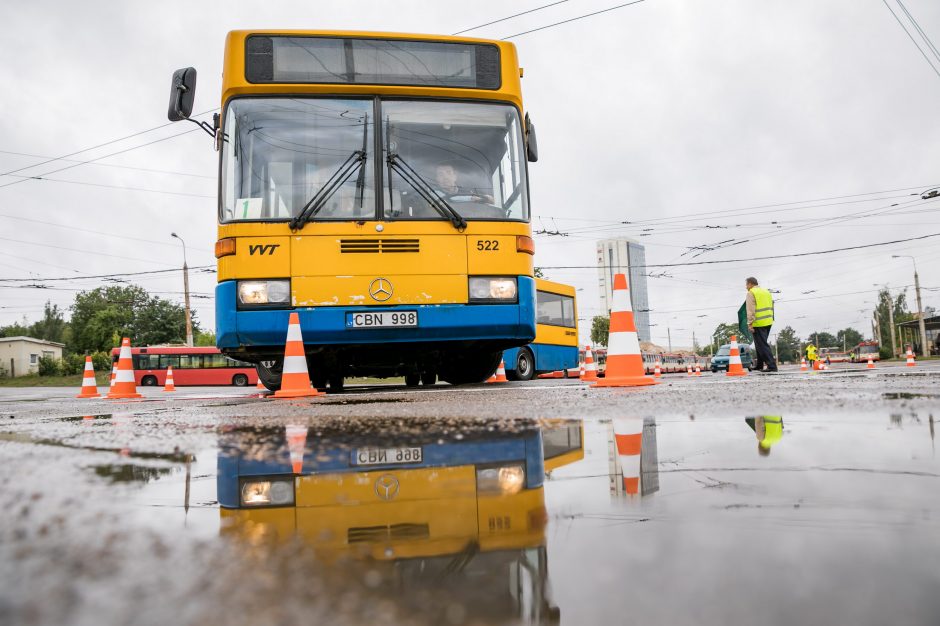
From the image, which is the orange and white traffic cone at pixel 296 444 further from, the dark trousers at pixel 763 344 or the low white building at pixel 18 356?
the low white building at pixel 18 356

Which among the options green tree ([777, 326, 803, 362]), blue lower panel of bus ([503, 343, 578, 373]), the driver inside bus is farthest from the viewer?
green tree ([777, 326, 803, 362])

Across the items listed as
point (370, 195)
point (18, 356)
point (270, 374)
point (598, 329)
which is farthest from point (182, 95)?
point (18, 356)

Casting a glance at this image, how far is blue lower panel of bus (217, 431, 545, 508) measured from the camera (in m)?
1.31

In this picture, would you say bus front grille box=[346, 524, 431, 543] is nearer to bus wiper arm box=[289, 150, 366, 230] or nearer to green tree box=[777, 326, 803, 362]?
bus wiper arm box=[289, 150, 366, 230]

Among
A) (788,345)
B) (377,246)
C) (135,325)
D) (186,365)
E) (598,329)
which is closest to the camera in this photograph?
(377,246)

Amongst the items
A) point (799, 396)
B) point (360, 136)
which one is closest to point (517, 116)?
point (360, 136)

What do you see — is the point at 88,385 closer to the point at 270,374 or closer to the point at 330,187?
the point at 270,374

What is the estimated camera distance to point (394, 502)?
3.45ft

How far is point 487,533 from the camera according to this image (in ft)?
2.81

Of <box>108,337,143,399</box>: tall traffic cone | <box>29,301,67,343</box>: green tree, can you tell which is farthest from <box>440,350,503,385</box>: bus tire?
<box>29,301,67,343</box>: green tree

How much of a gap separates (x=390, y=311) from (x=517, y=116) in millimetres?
2459

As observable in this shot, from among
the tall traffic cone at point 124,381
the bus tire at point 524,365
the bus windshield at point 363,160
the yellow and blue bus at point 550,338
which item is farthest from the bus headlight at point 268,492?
the bus tire at point 524,365

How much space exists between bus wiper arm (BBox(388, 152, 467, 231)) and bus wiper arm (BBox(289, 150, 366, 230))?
31cm

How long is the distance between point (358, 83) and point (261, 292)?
228 centimetres
